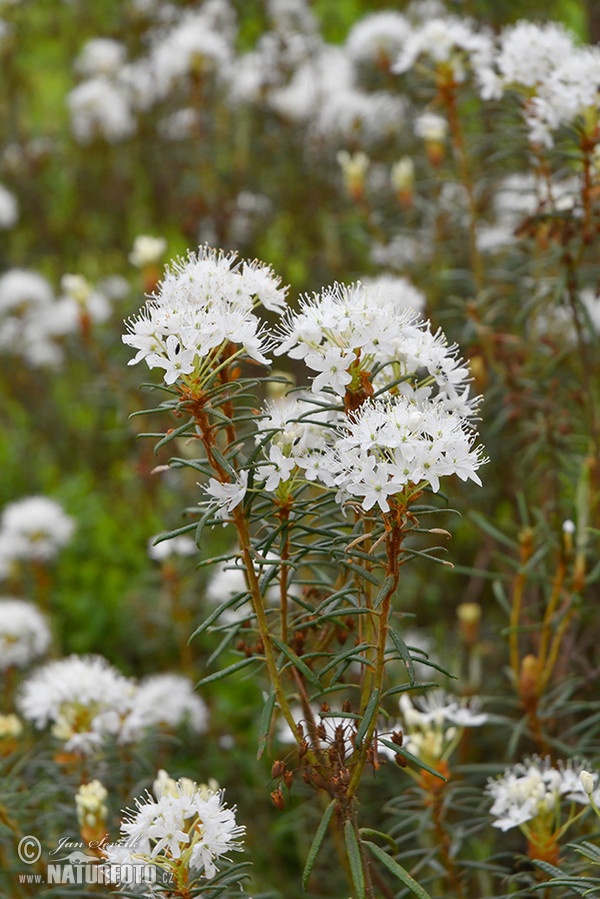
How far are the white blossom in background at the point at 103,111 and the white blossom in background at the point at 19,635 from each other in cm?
370

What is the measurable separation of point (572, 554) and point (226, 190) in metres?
3.45

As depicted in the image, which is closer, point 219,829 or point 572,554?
point 219,829

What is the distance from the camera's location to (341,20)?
7219mm

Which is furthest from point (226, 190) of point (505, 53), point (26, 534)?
point (505, 53)

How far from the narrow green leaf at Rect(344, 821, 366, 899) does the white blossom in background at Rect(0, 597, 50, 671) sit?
1.95 m

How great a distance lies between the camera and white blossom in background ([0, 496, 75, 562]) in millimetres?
4316

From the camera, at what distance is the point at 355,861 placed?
1.75 metres

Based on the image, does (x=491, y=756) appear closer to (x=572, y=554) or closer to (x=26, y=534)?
(x=572, y=554)

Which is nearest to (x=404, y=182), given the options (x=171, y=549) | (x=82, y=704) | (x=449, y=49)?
(x=449, y=49)

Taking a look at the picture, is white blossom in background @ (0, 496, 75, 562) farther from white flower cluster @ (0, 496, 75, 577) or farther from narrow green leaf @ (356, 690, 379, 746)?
narrow green leaf @ (356, 690, 379, 746)

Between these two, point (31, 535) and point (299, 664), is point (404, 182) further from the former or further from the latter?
point (299, 664)

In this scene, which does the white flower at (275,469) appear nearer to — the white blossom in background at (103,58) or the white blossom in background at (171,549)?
the white blossom in background at (171,549)

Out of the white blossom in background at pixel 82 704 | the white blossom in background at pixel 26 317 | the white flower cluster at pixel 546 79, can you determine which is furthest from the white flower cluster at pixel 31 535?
the white flower cluster at pixel 546 79

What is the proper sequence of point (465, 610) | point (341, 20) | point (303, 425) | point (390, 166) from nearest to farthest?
point (303, 425) < point (465, 610) < point (390, 166) < point (341, 20)
